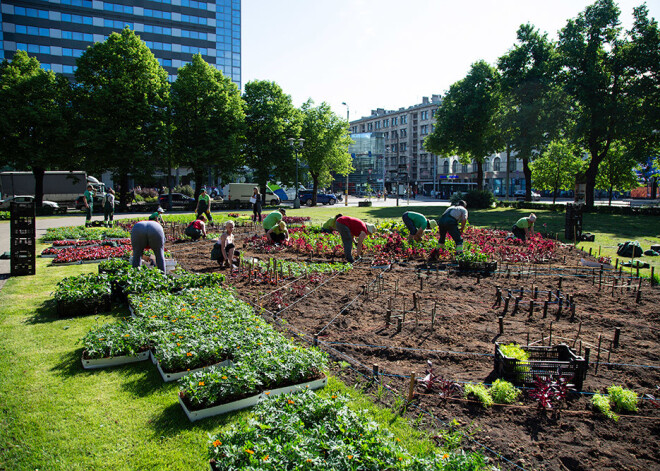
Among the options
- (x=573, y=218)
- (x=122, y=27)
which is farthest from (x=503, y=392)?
(x=122, y=27)

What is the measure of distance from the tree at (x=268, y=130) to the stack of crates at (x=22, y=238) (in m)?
32.9

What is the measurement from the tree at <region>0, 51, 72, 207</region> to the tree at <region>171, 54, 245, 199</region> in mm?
8968

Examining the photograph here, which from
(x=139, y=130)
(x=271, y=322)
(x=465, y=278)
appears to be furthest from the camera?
(x=139, y=130)

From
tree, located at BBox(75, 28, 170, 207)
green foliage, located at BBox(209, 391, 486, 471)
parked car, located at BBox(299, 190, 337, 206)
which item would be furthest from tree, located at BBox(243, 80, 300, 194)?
green foliage, located at BBox(209, 391, 486, 471)

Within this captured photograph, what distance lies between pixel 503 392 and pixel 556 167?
48073 millimetres

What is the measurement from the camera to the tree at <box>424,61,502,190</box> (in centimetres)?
4036

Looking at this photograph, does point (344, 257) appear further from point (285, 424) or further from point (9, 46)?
point (9, 46)

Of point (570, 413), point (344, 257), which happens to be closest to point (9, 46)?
point (344, 257)

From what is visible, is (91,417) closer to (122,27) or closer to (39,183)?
(39,183)

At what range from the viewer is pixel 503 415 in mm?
4441

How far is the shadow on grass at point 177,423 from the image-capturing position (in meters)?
4.17

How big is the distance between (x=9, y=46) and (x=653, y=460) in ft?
270

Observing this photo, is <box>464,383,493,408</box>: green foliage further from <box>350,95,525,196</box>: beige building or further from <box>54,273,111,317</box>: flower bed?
<box>350,95,525,196</box>: beige building

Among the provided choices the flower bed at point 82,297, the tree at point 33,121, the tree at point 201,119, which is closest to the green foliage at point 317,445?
the flower bed at point 82,297
